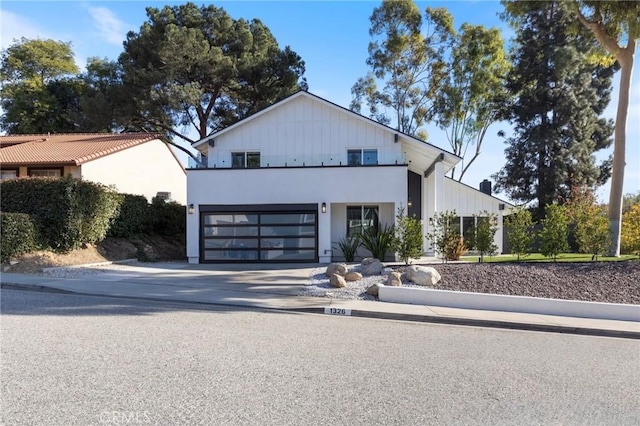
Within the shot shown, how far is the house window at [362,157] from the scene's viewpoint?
17750mm

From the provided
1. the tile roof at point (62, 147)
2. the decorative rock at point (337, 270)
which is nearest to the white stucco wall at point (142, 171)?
the tile roof at point (62, 147)

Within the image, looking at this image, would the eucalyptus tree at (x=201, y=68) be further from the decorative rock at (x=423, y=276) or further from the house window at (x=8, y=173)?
the decorative rock at (x=423, y=276)

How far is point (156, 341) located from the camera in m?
6.08

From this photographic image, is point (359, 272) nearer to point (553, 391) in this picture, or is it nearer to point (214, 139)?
point (553, 391)

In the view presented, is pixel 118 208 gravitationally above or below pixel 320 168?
below

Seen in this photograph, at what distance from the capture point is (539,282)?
10297 mm

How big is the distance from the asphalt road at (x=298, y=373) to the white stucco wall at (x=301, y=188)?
9.53 m

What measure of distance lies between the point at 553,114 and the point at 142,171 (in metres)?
27.0

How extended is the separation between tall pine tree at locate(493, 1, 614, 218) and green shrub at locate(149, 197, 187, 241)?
2244cm

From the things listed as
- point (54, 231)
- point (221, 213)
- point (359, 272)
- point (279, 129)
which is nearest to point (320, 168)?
point (279, 129)

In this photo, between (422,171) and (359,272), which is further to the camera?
(422,171)

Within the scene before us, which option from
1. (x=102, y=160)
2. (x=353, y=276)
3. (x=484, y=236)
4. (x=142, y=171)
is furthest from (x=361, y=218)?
(x=142, y=171)

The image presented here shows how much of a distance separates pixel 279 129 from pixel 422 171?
759cm

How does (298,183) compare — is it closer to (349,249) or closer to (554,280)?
(349,249)
